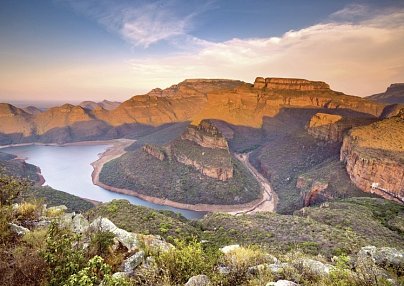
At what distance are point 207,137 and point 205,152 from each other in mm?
4971

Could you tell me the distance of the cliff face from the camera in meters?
83.0

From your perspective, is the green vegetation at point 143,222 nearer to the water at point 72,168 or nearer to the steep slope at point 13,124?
the water at point 72,168

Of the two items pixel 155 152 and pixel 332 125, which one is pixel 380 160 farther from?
pixel 155 152

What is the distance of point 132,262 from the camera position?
720 cm

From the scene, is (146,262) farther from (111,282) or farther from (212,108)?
(212,108)

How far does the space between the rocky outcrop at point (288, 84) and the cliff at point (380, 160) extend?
102452 millimetres

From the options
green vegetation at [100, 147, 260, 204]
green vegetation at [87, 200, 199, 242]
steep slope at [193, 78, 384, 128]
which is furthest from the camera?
steep slope at [193, 78, 384, 128]

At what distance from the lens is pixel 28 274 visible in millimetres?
5230

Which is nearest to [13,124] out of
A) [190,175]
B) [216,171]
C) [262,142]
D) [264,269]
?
[190,175]

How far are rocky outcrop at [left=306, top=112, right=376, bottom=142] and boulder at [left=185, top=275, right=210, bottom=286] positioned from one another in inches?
3686

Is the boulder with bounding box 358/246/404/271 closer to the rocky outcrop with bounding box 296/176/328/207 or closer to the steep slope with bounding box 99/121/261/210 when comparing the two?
the rocky outcrop with bounding box 296/176/328/207

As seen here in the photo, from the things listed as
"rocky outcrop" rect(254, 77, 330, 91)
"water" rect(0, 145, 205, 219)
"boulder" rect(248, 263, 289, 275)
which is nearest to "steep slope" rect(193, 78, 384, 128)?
"rocky outcrop" rect(254, 77, 330, 91)

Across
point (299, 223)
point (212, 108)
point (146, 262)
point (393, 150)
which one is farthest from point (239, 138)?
point (146, 262)

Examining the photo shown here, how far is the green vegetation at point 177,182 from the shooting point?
76938 millimetres
